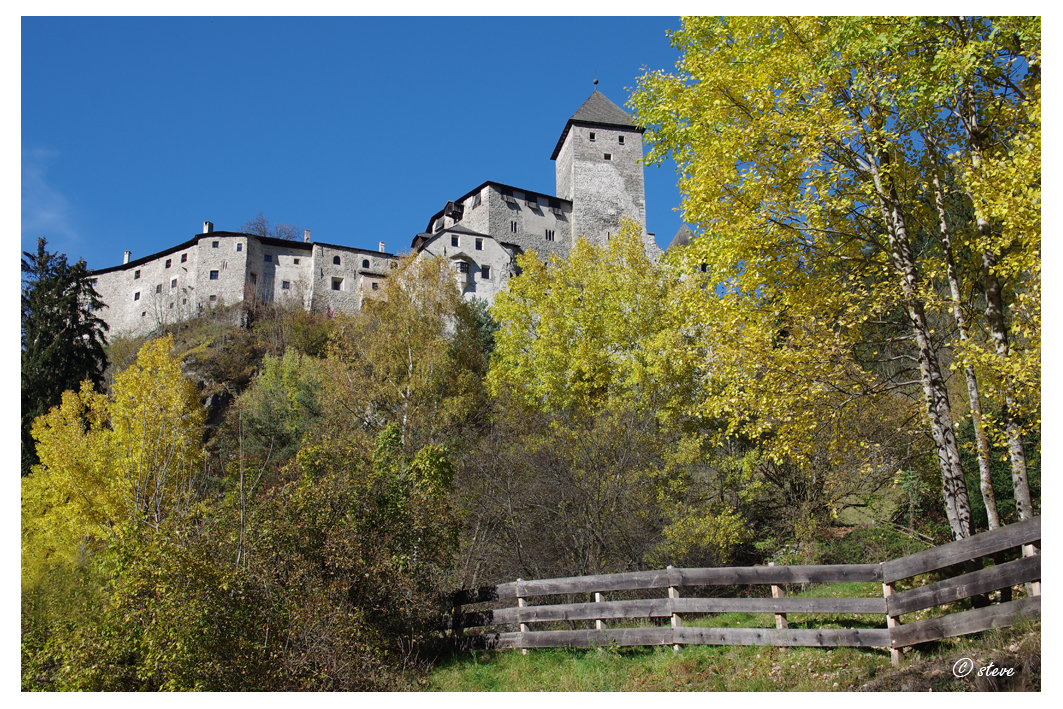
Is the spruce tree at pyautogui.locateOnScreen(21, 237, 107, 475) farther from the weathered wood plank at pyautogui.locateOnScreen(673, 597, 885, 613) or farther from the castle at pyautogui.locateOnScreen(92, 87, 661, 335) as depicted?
the castle at pyautogui.locateOnScreen(92, 87, 661, 335)

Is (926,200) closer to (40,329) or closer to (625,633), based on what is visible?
(625,633)

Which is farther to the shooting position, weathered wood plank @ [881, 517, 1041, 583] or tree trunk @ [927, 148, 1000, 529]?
tree trunk @ [927, 148, 1000, 529]

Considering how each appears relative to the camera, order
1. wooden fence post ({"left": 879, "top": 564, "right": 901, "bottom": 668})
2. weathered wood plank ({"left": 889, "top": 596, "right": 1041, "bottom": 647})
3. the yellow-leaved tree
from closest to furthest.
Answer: weathered wood plank ({"left": 889, "top": 596, "right": 1041, "bottom": 647}) → wooden fence post ({"left": 879, "top": 564, "right": 901, "bottom": 668}) → the yellow-leaved tree

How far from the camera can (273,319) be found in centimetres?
5853

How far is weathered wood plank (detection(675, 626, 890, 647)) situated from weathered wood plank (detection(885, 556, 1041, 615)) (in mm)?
355

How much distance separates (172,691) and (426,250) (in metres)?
49.5

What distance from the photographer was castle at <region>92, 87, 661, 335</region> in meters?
60.9

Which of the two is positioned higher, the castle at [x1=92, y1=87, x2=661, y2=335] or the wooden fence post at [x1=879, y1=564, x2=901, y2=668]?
the castle at [x1=92, y1=87, x2=661, y2=335]

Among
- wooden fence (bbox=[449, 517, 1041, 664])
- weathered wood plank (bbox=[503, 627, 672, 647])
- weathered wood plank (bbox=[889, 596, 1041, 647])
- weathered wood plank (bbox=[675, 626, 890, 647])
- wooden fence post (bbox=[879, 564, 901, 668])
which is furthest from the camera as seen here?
weathered wood plank (bbox=[503, 627, 672, 647])

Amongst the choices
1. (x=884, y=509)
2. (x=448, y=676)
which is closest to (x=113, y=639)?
(x=448, y=676)

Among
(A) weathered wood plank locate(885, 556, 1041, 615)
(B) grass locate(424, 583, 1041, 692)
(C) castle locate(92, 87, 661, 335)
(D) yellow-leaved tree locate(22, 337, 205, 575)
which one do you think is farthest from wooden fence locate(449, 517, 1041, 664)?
(C) castle locate(92, 87, 661, 335)

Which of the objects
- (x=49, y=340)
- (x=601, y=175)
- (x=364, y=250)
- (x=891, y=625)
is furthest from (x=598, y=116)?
(x=891, y=625)

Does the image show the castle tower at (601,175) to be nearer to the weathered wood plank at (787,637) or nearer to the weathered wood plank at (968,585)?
the weathered wood plank at (787,637)

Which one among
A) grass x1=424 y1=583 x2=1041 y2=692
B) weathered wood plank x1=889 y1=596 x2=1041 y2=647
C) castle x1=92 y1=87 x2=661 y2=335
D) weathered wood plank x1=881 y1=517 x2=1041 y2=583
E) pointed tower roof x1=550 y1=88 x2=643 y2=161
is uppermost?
pointed tower roof x1=550 y1=88 x2=643 y2=161
